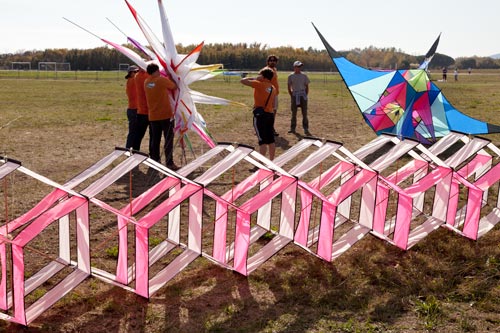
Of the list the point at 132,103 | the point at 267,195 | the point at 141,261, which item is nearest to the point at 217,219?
the point at 267,195

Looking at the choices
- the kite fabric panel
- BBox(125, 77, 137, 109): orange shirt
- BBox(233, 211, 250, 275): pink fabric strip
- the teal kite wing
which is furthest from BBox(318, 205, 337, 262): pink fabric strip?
the teal kite wing

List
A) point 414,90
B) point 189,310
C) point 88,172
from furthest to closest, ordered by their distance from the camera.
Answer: point 414,90 < point 88,172 < point 189,310

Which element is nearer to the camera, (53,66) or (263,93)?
(263,93)

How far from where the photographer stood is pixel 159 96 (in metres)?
7.65

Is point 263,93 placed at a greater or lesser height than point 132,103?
greater

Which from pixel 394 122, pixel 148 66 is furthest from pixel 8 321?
pixel 394 122

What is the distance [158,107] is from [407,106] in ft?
14.9

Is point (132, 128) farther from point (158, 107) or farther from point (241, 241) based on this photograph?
point (241, 241)

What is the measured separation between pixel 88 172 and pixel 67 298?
0.93 metres

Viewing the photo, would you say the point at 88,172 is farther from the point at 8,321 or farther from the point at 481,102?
the point at 481,102

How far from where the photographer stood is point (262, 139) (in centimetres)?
830

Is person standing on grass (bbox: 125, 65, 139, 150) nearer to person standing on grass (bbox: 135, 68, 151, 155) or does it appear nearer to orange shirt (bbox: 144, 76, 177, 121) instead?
person standing on grass (bbox: 135, 68, 151, 155)

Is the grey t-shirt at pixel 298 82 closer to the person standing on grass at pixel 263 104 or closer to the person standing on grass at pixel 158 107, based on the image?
the person standing on grass at pixel 263 104

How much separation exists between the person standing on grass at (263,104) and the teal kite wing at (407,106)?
2.67m
